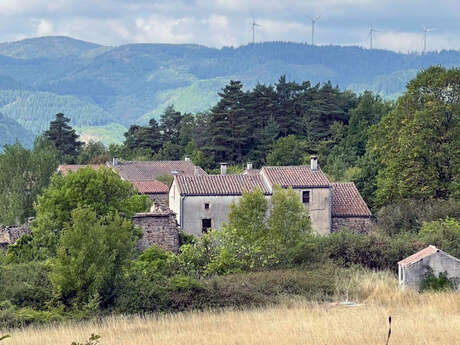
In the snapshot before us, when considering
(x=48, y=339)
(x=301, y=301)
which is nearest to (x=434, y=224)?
(x=301, y=301)

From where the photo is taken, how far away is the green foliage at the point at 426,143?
4374cm

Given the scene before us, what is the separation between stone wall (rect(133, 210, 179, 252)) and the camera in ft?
102

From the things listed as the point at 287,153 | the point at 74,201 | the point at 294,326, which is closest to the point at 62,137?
the point at 287,153

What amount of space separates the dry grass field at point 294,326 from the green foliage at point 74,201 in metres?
12.3

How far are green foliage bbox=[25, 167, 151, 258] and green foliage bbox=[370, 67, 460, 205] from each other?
1732 centimetres

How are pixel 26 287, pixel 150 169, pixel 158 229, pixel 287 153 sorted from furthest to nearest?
pixel 287 153, pixel 150 169, pixel 158 229, pixel 26 287

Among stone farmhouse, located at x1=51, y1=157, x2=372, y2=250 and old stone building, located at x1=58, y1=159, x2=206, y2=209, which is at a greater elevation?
old stone building, located at x1=58, y1=159, x2=206, y2=209

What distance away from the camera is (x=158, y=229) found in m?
31.2

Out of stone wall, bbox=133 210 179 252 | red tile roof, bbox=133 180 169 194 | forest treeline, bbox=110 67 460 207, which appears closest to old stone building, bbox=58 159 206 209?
red tile roof, bbox=133 180 169 194

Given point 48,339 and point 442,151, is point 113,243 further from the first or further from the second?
point 442,151

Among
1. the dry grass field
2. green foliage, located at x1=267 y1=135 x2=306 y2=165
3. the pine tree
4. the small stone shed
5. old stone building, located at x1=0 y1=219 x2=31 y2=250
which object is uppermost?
the pine tree

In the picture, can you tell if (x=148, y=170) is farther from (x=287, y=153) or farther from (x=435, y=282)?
(x=435, y=282)

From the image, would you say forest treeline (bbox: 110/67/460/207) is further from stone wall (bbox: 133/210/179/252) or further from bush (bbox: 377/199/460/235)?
stone wall (bbox: 133/210/179/252)

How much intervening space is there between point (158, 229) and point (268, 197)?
1575 centimetres
